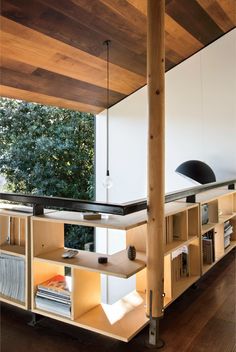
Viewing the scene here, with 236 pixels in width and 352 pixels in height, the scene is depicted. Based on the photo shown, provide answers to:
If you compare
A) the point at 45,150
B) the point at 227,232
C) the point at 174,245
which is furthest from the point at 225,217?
the point at 45,150

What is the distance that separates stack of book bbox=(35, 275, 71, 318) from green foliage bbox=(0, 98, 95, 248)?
5160 mm

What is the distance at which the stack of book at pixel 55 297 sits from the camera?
2324mm

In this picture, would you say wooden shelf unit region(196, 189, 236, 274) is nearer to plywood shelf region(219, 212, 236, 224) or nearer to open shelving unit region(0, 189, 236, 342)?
plywood shelf region(219, 212, 236, 224)

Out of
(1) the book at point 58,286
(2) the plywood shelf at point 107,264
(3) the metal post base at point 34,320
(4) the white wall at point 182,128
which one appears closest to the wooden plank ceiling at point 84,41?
(4) the white wall at point 182,128

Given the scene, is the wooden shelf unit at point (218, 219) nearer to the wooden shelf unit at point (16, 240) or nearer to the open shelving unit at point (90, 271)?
the open shelving unit at point (90, 271)

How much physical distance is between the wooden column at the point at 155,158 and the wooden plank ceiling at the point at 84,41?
1478 mm

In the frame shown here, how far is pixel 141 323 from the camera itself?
2229mm

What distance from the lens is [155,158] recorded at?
7.27 ft

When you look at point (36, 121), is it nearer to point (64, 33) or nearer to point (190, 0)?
point (64, 33)

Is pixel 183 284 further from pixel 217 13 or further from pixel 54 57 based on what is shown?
pixel 217 13

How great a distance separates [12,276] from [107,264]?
0.87m

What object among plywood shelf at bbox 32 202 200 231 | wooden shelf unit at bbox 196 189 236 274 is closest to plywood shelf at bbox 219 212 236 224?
wooden shelf unit at bbox 196 189 236 274

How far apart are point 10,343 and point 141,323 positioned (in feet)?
2.98

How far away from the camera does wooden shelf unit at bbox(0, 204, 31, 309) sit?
249cm
